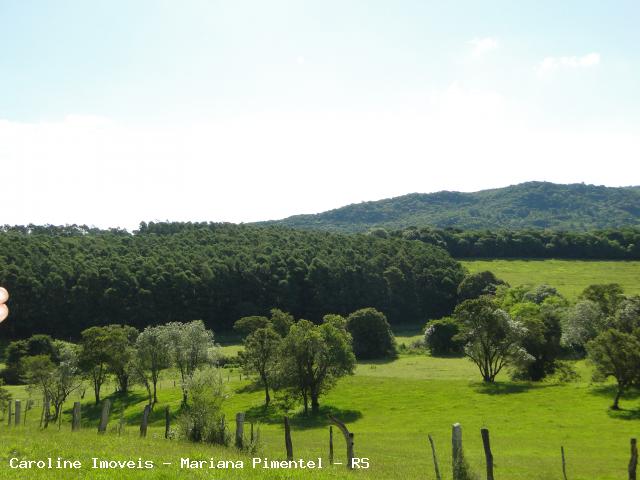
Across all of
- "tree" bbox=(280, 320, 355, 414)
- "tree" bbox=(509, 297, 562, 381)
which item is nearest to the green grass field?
"tree" bbox=(509, 297, 562, 381)

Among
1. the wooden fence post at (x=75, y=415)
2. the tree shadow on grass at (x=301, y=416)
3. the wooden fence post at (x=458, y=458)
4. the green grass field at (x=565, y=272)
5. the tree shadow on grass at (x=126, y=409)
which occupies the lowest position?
the tree shadow on grass at (x=126, y=409)

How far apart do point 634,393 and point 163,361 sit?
58513mm

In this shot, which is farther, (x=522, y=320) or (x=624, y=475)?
(x=522, y=320)

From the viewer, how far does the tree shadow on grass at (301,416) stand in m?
56.2

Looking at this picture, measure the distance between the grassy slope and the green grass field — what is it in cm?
7810

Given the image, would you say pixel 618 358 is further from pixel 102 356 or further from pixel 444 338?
pixel 102 356

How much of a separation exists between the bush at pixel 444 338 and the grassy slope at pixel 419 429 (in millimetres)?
19319

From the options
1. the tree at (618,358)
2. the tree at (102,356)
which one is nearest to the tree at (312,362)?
the tree at (102,356)

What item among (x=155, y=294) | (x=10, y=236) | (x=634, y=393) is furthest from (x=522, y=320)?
(x=10, y=236)

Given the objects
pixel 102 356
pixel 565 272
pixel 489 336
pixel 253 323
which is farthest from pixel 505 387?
pixel 565 272

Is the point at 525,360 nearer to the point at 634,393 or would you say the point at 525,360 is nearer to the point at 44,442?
the point at 634,393

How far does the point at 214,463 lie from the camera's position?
19.7m

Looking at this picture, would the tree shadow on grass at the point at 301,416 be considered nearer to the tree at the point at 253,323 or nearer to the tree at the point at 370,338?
the tree at the point at 370,338

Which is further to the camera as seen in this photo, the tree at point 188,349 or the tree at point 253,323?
the tree at point 253,323
